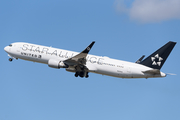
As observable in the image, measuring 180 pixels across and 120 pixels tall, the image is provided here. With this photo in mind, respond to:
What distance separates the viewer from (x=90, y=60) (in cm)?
5381

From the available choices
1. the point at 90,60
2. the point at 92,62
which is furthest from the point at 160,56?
the point at 90,60

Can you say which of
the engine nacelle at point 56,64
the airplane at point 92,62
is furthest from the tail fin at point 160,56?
the engine nacelle at point 56,64

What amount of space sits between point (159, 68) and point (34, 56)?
24.0m

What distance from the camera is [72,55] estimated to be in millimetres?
54750

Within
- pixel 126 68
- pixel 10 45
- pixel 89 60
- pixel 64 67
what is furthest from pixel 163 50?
pixel 10 45

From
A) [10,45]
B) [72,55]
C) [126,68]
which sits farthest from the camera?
[10,45]

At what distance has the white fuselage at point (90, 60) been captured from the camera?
51250 millimetres

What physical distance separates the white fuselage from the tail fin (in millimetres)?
1400

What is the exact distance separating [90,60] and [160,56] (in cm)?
1283

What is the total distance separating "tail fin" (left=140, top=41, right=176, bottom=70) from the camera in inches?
2032

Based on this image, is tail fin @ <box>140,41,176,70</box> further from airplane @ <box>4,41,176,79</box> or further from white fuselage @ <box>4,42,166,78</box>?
white fuselage @ <box>4,42,166,78</box>

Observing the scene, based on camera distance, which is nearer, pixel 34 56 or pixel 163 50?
pixel 163 50

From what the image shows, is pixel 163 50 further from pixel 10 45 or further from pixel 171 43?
pixel 10 45

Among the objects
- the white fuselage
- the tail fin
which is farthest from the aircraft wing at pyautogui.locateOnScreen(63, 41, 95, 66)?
the tail fin
